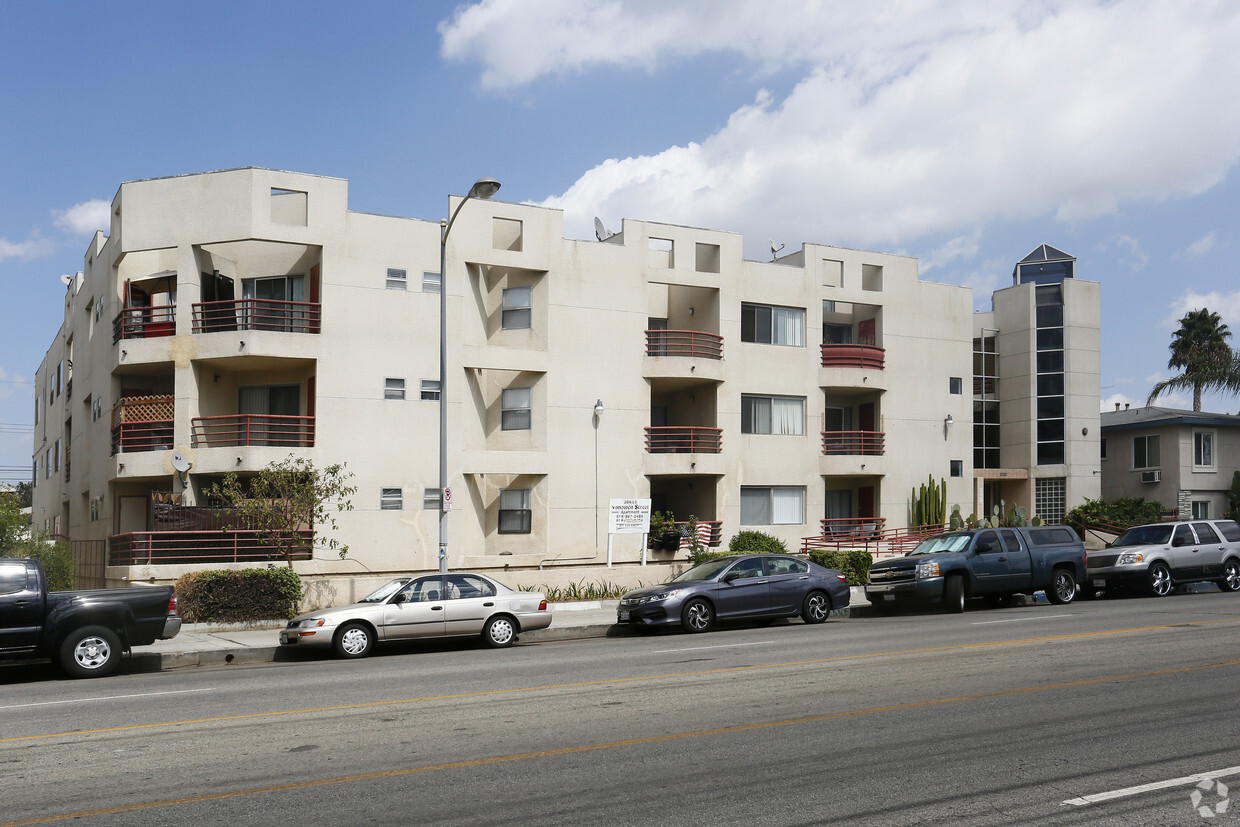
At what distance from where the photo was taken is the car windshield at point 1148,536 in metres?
25.3

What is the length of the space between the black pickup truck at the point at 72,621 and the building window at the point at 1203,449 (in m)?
42.2

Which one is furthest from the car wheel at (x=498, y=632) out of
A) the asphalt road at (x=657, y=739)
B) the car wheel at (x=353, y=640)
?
the asphalt road at (x=657, y=739)

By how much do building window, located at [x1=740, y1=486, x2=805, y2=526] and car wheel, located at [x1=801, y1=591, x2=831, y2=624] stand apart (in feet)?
42.6

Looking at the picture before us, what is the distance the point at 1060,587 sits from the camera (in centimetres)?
2364

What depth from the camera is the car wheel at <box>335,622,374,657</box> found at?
16922 mm

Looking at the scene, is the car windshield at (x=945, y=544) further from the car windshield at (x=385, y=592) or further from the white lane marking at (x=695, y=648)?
the car windshield at (x=385, y=592)

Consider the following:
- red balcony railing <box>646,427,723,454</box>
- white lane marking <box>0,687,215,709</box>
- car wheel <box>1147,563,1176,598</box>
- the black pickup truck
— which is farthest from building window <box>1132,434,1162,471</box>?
white lane marking <box>0,687,215,709</box>

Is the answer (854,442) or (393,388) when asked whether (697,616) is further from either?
(854,442)

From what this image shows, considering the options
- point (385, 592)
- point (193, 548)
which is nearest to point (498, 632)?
point (385, 592)

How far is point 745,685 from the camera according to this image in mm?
12125

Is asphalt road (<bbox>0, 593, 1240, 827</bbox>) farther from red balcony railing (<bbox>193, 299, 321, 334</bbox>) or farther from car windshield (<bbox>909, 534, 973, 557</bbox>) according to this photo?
red balcony railing (<bbox>193, 299, 321, 334</bbox>)

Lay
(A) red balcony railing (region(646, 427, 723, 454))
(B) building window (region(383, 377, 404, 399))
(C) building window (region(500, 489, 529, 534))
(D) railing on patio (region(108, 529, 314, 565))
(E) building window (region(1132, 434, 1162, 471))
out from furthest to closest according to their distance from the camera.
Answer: (E) building window (region(1132, 434, 1162, 471)) → (A) red balcony railing (region(646, 427, 723, 454)) → (C) building window (region(500, 489, 529, 534)) → (B) building window (region(383, 377, 404, 399)) → (D) railing on patio (region(108, 529, 314, 565))

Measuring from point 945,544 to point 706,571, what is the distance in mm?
6212

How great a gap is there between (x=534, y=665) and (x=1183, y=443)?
125 feet
